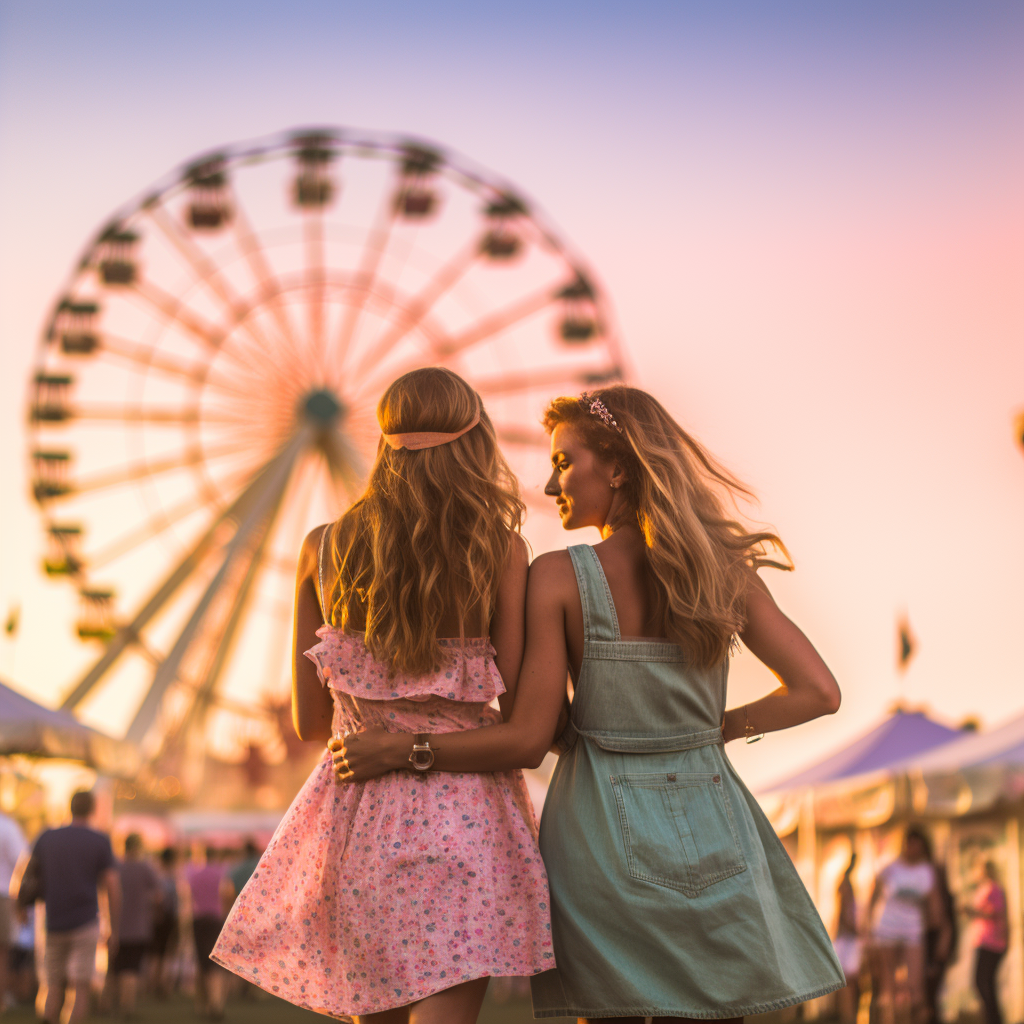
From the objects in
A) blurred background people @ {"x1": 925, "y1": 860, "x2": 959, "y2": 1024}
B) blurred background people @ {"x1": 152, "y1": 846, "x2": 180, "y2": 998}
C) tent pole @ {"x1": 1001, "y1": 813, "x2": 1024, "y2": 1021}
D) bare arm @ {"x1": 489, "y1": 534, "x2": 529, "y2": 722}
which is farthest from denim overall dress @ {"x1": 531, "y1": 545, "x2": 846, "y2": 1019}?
blurred background people @ {"x1": 152, "y1": 846, "x2": 180, "y2": 998}

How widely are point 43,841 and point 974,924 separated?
19.1ft

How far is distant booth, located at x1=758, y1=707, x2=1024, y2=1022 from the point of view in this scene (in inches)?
383

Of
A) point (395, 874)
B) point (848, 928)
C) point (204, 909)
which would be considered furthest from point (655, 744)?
point (204, 909)

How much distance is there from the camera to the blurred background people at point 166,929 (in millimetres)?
15156

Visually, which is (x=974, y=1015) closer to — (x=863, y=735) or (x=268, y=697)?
(x=863, y=735)

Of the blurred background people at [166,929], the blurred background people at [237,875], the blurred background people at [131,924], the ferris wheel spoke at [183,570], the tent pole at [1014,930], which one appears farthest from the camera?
the ferris wheel spoke at [183,570]

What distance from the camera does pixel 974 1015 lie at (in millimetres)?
11312

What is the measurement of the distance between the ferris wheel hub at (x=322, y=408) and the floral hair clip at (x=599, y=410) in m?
18.0

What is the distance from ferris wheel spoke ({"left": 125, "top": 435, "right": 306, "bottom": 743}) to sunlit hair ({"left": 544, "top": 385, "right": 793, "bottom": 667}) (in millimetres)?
15070

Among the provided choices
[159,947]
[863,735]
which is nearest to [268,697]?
[159,947]

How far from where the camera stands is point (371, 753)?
2.59m

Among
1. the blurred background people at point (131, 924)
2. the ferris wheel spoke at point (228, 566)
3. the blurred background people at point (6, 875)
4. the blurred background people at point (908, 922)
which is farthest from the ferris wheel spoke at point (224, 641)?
the blurred background people at point (908, 922)

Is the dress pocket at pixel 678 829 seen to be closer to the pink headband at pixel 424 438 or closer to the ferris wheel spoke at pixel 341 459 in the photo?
the pink headband at pixel 424 438

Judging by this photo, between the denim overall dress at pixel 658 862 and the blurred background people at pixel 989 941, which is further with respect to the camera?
the blurred background people at pixel 989 941
